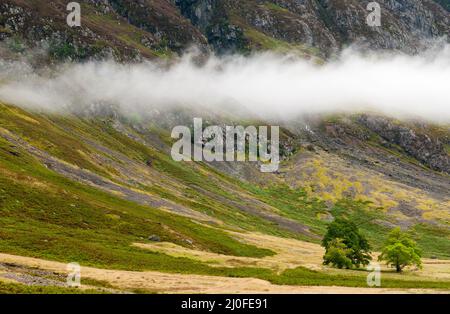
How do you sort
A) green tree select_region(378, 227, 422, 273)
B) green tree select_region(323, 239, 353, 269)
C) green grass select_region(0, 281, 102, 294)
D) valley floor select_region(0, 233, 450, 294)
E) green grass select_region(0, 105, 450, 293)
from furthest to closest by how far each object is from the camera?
1. green tree select_region(323, 239, 353, 269)
2. green tree select_region(378, 227, 422, 273)
3. green grass select_region(0, 105, 450, 293)
4. valley floor select_region(0, 233, 450, 294)
5. green grass select_region(0, 281, 102, 294)

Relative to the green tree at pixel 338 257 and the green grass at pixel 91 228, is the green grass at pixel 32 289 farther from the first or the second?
the green tree at pixel 338 257

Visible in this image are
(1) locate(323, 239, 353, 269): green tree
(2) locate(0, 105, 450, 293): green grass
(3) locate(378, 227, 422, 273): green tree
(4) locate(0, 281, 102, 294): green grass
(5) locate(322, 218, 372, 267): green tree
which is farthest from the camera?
(5) locate(322, 218, 372, 267): green tree

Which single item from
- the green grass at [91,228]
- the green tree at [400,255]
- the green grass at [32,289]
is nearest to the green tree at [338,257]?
the green tree at [400,255]

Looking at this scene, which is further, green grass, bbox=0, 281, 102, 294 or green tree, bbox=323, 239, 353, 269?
green tree, bbox=323, 239, 353, 269

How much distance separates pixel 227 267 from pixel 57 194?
58.3 metres

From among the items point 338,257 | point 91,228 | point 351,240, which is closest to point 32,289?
point 91,228

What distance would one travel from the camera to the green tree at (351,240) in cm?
11538

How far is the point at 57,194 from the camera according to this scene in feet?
426

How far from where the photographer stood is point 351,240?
11769 centimetres

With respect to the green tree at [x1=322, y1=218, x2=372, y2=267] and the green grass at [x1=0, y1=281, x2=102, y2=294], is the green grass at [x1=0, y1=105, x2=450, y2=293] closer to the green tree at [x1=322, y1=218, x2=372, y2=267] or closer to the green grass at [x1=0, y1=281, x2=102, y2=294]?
the green tree at [x1=322, y1=218, x2=372, y2=267]

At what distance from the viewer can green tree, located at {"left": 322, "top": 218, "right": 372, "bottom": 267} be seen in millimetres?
115375

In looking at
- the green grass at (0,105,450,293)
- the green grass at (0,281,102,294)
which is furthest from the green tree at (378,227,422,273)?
the green grass at (0,281,102,294)
